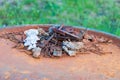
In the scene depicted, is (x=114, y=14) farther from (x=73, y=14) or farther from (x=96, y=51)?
(x=96, y=51)

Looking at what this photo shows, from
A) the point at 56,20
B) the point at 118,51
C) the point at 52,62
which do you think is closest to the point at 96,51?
the point at 118,51

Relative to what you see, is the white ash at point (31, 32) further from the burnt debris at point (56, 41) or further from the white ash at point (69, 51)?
the white ash at point (69, 51)

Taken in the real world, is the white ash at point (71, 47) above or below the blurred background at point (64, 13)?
above

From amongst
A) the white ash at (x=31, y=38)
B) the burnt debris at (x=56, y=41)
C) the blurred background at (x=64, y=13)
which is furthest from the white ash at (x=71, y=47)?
the blurred background at (x=64, y=13)

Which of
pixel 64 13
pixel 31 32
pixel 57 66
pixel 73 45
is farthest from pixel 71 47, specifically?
pixel 64 13

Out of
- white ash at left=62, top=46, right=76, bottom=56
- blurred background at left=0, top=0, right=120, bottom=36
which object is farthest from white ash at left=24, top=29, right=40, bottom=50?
blurred background at left=0, top=0, right=120, bottom=36

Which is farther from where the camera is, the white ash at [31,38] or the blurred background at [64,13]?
the blurred background at [64,13]

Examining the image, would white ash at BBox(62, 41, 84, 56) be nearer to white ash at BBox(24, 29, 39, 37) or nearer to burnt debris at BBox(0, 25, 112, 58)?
burnt debris at BBox(0, 25, 112, 58)

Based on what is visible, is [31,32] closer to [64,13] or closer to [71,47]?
[71,47]
